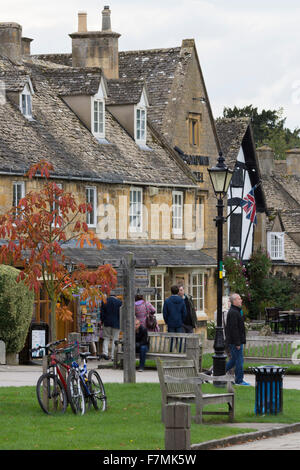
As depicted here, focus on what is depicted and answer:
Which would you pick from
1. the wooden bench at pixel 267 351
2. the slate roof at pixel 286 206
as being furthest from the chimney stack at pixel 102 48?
the wooden bench at pixel 267 351

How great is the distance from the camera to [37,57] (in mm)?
48594

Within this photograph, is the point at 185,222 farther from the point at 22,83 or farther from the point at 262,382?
the point at 262,382

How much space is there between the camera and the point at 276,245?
58.4 meters

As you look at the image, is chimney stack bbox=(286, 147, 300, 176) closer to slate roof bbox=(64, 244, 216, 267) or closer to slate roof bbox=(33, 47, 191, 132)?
slate roof bbox=(33, 47, 191, 132)

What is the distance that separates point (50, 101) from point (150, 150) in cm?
455

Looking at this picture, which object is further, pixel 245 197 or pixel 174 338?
pixel 245 197

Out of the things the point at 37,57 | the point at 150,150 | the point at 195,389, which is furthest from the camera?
the point at 37,57

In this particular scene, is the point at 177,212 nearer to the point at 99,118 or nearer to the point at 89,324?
the point at 99,118

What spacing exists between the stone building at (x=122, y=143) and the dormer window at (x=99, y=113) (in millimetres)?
43

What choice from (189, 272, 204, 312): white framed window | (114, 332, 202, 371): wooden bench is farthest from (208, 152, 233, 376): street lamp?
(189, 272, 204, 312): white framed window
